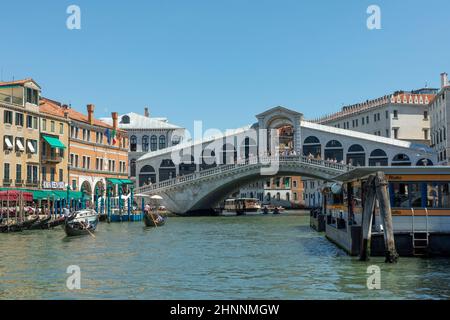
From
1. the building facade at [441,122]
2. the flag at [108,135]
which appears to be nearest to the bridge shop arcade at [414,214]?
the building facade at [441,122]

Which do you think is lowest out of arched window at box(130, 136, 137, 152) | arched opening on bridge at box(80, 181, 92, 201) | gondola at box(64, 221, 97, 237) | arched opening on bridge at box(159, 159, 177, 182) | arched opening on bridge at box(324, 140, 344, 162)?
gondola at box(64, 221, 97, 237)

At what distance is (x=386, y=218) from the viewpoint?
45.4 ft

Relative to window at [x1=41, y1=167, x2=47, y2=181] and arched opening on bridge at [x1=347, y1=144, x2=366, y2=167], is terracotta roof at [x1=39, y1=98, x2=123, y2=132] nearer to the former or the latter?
window at [x1=41, y1=167, x2=47, y2=181]

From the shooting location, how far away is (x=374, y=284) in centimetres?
1152

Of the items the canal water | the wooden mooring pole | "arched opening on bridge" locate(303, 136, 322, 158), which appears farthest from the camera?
"arched opening on bridge" locate(303, 136, 322, 158)

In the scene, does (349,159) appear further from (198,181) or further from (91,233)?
(91,233)

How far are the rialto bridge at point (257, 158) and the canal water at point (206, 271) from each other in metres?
19.7

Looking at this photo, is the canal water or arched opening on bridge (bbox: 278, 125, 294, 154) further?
arched opening on bridge (bbox: 278, 125, 294, 154)

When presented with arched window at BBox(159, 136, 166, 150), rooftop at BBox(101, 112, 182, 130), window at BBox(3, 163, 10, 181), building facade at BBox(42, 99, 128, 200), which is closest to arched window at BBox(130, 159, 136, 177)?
arched window at BBox(159, 136, 166, 150)

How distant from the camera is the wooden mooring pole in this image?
13.8m

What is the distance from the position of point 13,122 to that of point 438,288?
26.2 metres

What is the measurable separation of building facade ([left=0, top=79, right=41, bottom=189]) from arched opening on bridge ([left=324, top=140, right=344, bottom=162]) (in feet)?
64.7

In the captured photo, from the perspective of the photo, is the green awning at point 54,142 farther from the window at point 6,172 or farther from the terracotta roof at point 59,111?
the window at point 6,172

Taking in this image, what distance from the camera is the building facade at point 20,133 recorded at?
3206cm
